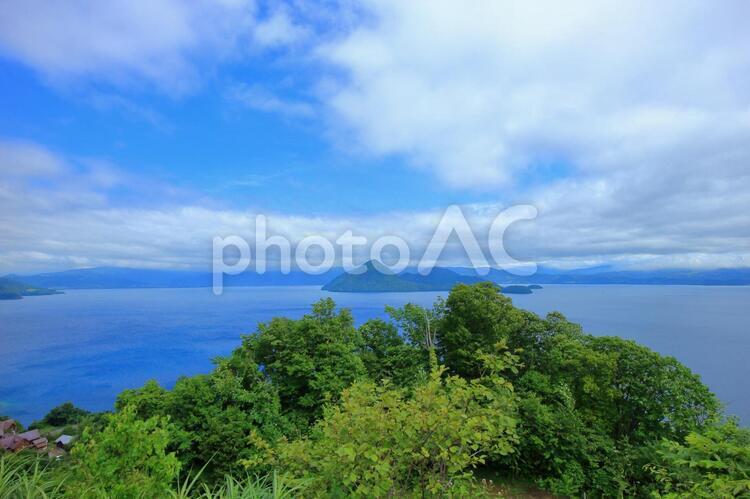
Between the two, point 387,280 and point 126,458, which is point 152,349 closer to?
point 126,458

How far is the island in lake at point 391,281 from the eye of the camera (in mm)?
133000

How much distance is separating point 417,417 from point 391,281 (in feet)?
450

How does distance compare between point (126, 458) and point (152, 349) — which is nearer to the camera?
point (126, 458)

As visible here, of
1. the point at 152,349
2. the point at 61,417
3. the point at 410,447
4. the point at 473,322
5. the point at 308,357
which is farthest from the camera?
the point at 152,349

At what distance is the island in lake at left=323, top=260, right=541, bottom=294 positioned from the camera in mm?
133000

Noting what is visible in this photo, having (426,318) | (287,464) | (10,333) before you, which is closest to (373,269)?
(10,333)

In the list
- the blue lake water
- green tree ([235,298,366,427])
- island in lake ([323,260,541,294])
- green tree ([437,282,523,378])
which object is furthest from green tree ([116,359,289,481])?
island in lake ([323,260,541,294])

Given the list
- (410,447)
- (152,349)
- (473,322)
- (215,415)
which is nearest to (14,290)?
(152,349)

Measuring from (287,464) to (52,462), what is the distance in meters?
2.60

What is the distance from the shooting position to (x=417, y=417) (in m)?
3.10

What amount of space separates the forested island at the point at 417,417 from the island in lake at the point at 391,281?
362 feet

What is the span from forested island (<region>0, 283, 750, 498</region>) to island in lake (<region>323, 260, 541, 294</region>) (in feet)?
362

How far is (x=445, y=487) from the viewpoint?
10.3 feet

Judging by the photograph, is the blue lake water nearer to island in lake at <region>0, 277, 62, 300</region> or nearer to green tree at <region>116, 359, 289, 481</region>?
green tree at <region>116, 359, 289, 481</region>
